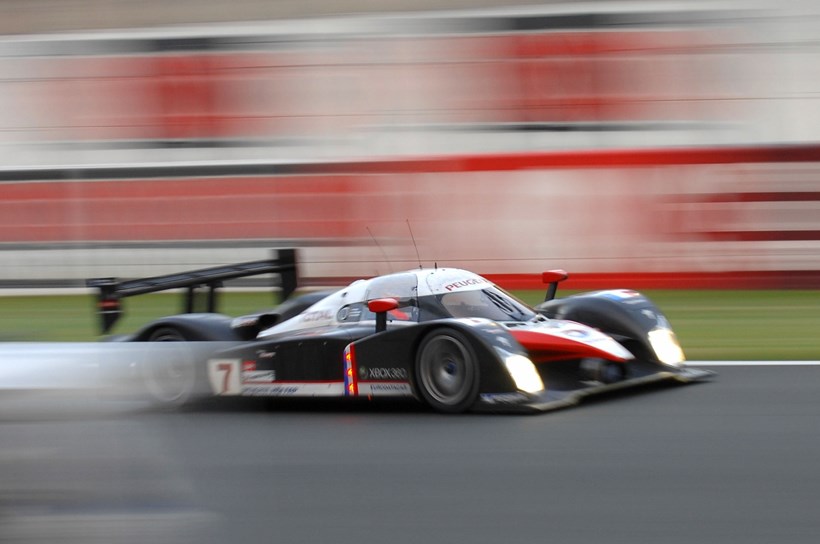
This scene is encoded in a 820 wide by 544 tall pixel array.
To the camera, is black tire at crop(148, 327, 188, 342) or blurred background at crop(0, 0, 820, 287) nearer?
black tire at crop(148, 327, 188, 342)

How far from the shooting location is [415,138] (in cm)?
1507

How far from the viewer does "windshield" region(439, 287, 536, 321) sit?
301 inches

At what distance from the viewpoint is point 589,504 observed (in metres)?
5.12

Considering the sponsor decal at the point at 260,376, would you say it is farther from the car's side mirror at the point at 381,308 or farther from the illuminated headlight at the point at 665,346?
the illuminated headlight at the point at 665,346

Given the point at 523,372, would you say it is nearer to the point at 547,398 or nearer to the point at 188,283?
the point at 547,398

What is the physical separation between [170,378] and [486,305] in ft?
12.6

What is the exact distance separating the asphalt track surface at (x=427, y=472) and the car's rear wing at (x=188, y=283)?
39.0 inches

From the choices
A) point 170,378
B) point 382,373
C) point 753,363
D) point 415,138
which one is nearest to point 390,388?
point 382,373

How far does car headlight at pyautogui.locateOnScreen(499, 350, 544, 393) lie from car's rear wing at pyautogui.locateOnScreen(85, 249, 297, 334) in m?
2.09

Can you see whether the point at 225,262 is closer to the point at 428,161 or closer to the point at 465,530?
the point at 428,161

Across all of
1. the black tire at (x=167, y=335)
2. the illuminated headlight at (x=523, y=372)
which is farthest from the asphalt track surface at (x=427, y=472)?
the black tire at (x=167, y=335)

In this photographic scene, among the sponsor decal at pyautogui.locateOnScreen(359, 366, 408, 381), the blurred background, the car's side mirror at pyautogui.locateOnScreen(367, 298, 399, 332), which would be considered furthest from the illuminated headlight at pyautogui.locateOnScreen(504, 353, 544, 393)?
the blurred background

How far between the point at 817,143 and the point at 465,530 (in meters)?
8.43

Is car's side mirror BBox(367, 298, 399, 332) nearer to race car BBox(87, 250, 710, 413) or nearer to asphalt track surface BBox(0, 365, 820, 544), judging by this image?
race car BBox(87, 250, 710, 413)
